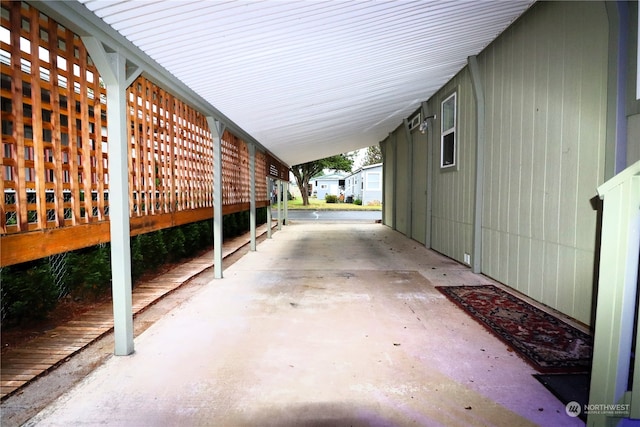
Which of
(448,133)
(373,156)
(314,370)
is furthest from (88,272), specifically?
(373,156)

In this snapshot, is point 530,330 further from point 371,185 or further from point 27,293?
point 371,185

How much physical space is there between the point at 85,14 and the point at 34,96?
548mm

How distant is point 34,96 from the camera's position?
6.24 ft

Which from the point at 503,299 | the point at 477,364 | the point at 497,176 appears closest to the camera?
the point at 477,364

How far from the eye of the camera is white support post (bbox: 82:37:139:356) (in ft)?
7.77

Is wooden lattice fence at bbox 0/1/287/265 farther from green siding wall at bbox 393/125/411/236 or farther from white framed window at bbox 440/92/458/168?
green siding wall at bbox 393/125/411/236

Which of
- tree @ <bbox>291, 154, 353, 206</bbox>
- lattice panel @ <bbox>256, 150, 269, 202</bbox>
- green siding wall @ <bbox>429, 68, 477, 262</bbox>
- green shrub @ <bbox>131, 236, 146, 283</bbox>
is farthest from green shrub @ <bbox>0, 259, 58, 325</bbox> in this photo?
tree @ <bbox>291, 154, 353, 206</bbox>

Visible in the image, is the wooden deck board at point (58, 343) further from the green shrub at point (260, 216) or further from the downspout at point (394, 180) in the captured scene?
the green shrub at point (260, 216)

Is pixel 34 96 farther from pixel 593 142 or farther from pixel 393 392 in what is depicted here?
pixel 593 142

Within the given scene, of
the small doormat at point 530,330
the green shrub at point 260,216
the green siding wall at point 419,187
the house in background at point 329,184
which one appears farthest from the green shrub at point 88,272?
the house in background at point 329,184

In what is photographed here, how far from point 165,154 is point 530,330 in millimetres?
3709

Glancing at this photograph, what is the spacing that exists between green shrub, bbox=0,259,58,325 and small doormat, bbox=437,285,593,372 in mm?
3754

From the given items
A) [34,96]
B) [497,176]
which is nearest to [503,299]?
[497,176]

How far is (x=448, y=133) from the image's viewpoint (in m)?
6.22
